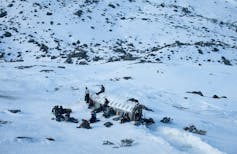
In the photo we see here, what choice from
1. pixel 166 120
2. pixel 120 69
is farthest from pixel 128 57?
pixel 166 120

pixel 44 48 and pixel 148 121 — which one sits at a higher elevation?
pixel 148 121

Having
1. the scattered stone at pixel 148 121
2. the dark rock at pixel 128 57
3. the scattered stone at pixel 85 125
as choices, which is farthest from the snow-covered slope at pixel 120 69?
the scattered stone at pixel 85 125

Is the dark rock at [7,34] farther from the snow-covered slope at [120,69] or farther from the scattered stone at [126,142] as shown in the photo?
the scattered stone at [126,142]

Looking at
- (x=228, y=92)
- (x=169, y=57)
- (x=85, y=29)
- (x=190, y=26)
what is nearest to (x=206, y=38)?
(x=190, y=26)

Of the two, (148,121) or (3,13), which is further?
(3,13)

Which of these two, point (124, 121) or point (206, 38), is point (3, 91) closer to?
point (124, 121)

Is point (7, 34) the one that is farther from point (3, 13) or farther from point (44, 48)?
point (3, 13)
